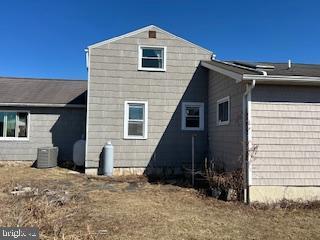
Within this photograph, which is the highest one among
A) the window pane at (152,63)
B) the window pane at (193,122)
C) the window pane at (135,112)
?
the window pane at (152,63)

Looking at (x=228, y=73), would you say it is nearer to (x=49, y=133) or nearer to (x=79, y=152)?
(x=79, y=152)

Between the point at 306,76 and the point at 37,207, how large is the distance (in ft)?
22.2

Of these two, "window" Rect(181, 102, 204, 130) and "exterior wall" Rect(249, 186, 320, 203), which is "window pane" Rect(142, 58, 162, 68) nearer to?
"window" Rect(181, 102, 204, 130)

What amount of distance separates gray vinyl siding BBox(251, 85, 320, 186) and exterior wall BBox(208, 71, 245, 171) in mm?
530

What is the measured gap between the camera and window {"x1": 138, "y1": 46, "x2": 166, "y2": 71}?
13180mm

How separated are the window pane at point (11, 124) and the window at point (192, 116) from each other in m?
7.23

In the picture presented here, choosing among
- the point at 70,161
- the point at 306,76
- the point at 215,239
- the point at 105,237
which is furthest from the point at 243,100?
the point at 70,161

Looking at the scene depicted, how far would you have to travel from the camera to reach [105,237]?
5.66m

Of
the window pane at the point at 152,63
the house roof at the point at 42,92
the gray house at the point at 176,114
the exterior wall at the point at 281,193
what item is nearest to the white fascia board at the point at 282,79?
the gray house at the point at 176,114

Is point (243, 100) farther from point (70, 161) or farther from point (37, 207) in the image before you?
point (70, 161)

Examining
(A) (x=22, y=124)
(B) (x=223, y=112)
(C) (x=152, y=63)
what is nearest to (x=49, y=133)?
(A) (x=22, y=124)

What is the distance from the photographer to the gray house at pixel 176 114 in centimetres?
867

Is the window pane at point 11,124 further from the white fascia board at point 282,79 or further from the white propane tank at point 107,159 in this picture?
the white fascia board at point 282,79

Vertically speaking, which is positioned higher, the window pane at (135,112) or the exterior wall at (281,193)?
the window pane at (135,112)
